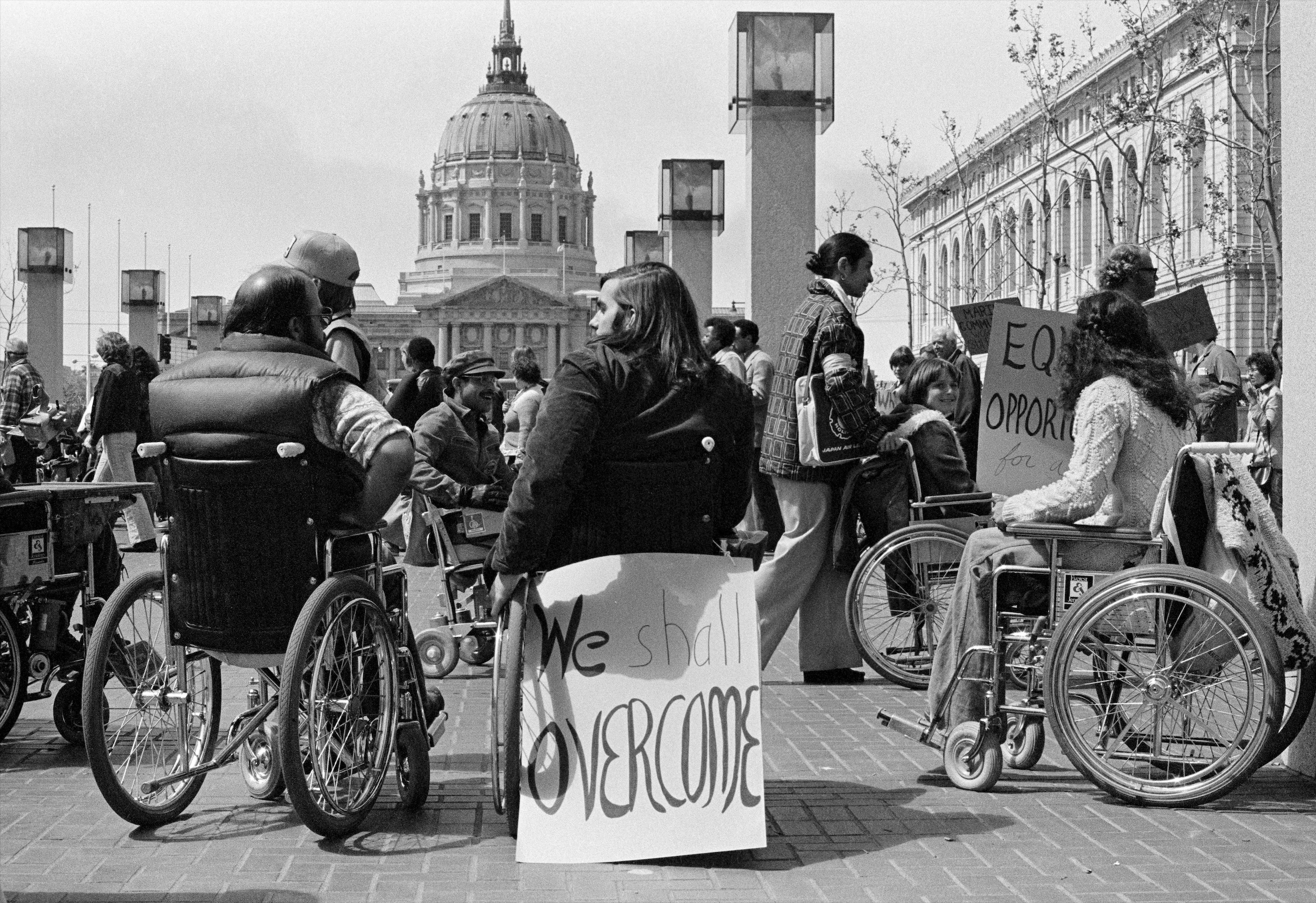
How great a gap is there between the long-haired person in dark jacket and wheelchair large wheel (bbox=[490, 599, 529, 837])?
0.11m

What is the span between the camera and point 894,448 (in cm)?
766

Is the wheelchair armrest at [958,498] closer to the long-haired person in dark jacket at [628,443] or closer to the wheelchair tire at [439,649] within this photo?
the wheelchair tire at [439,649]

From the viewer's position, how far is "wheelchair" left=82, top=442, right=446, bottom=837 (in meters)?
4.71

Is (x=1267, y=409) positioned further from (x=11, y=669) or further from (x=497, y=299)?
(x=497, y=299)

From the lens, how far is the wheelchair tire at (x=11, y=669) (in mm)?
6355

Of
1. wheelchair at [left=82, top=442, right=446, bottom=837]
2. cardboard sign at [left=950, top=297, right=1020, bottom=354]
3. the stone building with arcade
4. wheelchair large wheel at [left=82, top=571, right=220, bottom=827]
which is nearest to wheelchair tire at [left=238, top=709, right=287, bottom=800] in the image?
wheelchair at [left=82, top=442, right=446, bottom=837]

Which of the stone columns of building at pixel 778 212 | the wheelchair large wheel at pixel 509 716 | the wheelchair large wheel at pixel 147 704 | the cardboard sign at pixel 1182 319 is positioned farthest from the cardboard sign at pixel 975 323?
the stone columns of building at pixel 778 212

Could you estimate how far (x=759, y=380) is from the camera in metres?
11.9

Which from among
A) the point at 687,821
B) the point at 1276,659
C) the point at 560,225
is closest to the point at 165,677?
the point at 687,821

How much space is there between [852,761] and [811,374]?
2009 mm

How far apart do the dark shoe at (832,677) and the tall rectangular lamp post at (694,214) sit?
1432cm

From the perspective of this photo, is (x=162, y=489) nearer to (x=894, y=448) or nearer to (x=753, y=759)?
(x=753, y=759)

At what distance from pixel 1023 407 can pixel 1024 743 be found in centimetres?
168

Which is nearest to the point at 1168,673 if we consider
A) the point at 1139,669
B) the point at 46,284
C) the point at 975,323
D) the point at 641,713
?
the point at 1139,669
